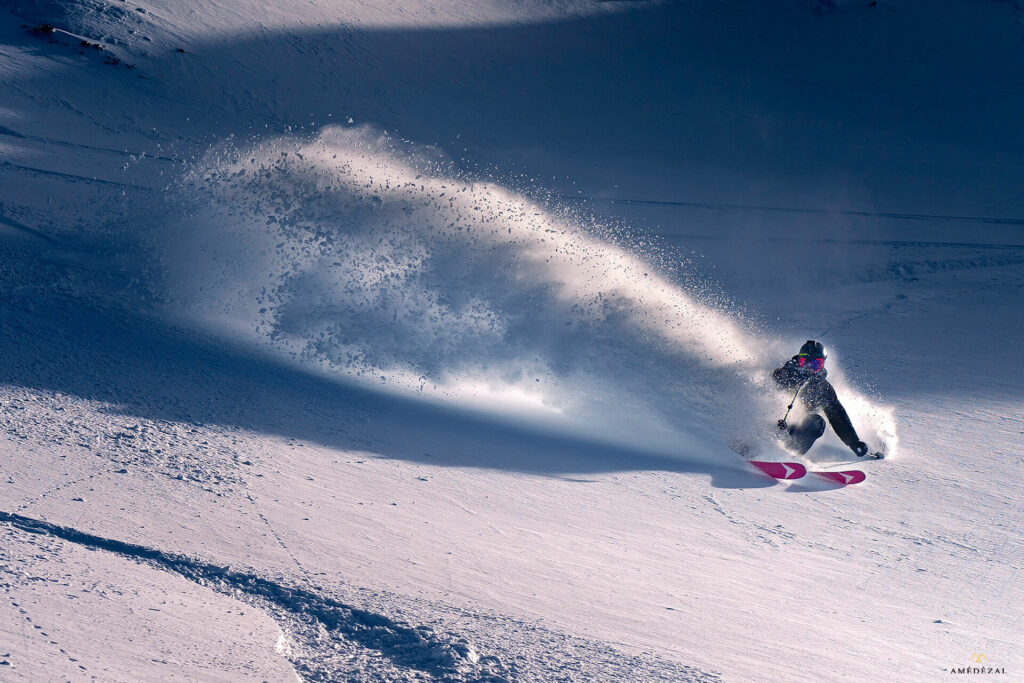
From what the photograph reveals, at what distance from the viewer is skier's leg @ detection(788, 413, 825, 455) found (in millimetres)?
5824

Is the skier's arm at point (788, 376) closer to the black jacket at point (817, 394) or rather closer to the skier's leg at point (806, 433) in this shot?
the black jacket at point (817, 394)

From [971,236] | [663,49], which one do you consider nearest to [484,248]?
[971,236]

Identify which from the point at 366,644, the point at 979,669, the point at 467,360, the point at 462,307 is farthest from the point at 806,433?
the point at 366,644

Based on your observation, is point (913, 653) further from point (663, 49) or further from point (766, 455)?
point (663, 49)

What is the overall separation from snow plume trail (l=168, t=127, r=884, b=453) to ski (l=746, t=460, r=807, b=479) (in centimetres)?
40

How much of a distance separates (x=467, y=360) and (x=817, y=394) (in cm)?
241

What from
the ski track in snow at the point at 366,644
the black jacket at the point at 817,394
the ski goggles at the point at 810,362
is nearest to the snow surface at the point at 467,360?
the ski track in snow at the point at 366,644

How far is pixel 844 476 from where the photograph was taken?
5.70 m

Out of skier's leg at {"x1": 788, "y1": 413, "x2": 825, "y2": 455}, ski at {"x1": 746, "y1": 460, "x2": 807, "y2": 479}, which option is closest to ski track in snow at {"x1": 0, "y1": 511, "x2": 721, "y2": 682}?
ski at {"x1": 746, "y1": 460, "x2": 807, "y2": 479}

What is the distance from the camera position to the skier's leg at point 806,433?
5.82 meters

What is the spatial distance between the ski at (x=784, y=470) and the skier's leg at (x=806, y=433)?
0.23 m

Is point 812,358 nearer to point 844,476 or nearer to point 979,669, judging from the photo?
point 844,476

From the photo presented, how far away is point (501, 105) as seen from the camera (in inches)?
476

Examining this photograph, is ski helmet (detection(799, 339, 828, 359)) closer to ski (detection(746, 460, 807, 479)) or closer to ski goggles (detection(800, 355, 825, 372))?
ski goggles (detection(800, 355, 825, 372))
